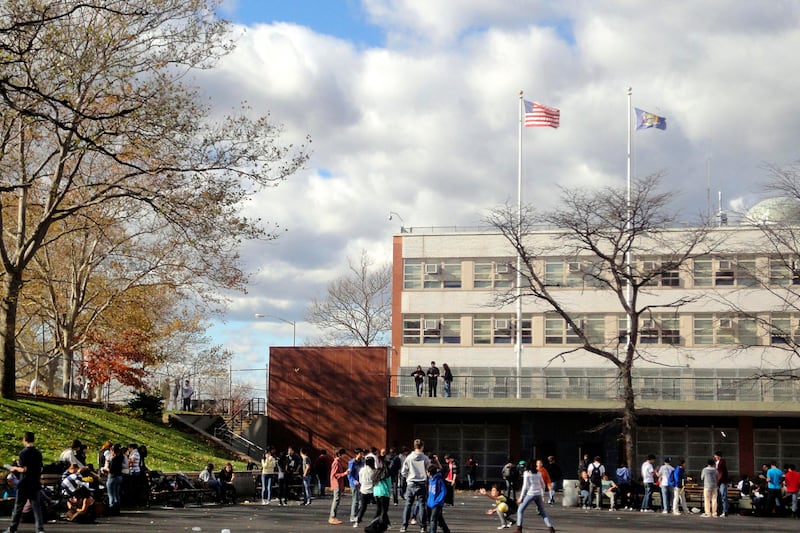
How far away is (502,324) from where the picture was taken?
5922cm

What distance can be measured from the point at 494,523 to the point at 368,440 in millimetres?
24227

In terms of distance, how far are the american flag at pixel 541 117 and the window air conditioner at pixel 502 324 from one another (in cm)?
1446

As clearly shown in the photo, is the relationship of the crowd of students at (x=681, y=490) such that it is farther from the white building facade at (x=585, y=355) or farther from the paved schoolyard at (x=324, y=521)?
the white building facade at (x=585, y=355)

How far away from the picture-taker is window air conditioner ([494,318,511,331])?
194 ft

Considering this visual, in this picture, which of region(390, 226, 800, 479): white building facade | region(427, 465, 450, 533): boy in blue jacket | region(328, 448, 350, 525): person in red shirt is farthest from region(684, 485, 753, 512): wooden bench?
region(427, 465, 450, 533): boy in blue jacket

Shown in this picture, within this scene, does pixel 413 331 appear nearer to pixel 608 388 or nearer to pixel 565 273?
pixel 565 273

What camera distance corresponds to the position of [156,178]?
35.0 metres

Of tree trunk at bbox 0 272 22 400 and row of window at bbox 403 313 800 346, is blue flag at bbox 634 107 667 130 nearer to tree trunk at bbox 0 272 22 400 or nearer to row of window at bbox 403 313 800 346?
row of window at bbox 403 313 800 346

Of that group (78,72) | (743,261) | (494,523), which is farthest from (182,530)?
(743,261)

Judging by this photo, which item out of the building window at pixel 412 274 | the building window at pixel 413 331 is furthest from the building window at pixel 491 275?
the building window at pixel 413 331

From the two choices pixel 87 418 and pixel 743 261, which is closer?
pixel 87 418

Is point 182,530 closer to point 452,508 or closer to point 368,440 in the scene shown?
point 452,508

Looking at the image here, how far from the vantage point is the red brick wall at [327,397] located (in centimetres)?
4947

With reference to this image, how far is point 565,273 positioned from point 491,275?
4.09 m
